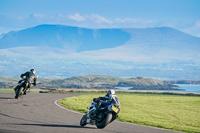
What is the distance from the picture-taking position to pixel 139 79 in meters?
198

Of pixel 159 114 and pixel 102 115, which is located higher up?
pixel 102 115

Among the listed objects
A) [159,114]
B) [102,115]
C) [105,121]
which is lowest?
[159,114]

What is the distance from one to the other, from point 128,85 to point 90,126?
169 meters

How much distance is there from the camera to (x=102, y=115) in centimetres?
1576

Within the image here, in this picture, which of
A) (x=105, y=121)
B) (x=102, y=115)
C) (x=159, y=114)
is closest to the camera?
(x=105, y=121)

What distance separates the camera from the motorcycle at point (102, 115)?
1541 cm

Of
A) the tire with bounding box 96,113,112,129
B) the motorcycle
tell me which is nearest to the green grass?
the motorcycle

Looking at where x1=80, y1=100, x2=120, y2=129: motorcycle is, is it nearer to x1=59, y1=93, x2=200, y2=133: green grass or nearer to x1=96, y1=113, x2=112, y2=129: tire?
x1=96, y1=113, x2=112, y2=129: tire

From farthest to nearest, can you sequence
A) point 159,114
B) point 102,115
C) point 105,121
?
point 159,114
point 102,115
point 105,121

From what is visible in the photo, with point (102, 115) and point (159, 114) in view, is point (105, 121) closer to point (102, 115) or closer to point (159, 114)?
point (102, 115)

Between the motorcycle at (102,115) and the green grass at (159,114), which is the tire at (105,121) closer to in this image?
the motorcycle at (102,115)

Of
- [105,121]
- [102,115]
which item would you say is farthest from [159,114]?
[105,121]

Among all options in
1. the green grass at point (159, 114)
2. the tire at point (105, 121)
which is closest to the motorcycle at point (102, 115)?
the tire at point (105, 121)

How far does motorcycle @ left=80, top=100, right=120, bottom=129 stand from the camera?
15.4 metres
